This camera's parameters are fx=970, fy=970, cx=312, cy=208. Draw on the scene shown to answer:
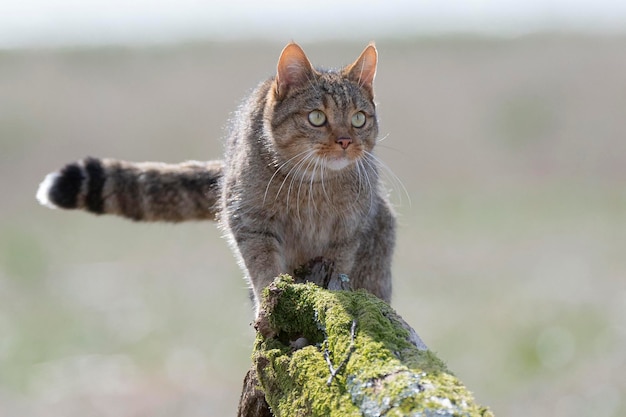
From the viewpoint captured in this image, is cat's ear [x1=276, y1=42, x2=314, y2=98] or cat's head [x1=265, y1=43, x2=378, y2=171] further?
cat's ear [x1=276, y1=42, x2=314, y2=98]

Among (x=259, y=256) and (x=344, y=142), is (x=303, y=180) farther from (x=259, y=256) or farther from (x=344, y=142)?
(x=259, y=256)

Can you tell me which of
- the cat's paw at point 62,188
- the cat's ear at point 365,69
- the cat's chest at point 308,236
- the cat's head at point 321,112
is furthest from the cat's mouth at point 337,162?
the cat's paw at point 62,188

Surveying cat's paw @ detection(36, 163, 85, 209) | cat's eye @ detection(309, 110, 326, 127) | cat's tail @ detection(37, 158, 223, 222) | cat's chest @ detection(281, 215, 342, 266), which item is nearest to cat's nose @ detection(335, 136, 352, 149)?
cat's eye @ detection(309, 110, 326, 127)

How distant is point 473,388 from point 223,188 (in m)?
5.67

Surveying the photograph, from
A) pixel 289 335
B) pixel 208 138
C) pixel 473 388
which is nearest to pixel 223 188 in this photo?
pixel 289 335

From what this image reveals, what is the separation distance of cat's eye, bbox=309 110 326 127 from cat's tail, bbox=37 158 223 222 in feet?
3.38

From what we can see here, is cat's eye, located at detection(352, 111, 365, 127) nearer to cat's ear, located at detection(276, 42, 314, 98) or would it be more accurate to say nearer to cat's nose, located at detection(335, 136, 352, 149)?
cat's nose, located at detection(335, 136, 352, 149)

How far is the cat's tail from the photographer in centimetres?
614

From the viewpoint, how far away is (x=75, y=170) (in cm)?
609

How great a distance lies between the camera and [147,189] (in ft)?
20.9

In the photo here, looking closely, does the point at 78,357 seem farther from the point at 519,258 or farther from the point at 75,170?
the point at 519,258

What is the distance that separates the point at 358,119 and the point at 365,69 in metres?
0.35

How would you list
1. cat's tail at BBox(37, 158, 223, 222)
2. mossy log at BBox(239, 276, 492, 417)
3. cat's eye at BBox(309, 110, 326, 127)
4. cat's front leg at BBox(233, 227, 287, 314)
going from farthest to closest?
1. cat's tail at BBox(37, 158, 223, 222)
2. cat's eye at BBox(309, 110, 326, 127)
3. cat's front leg at BBox(233, 227, 287, 314)
4. mossy log at BBox(239, 276, 492, 417)

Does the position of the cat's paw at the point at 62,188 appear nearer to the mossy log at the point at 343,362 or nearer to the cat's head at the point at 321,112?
the cat's head at the point at 321,112
